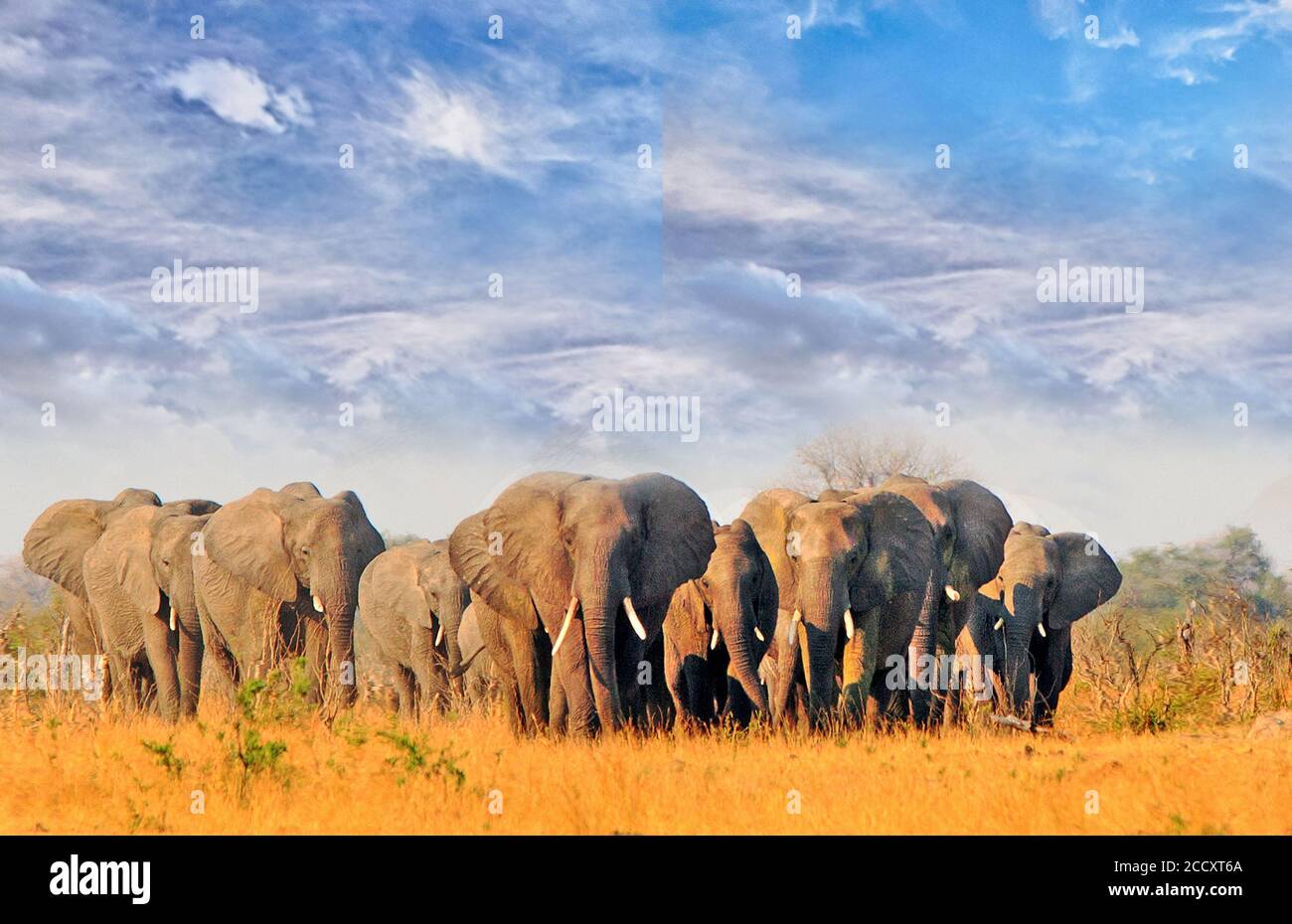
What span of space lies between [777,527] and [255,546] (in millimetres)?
7135

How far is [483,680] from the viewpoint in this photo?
2559 centimetres

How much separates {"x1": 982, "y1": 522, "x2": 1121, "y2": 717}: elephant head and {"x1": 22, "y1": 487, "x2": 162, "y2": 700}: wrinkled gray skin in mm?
13831

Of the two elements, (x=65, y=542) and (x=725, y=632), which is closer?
(x=725, y=632)

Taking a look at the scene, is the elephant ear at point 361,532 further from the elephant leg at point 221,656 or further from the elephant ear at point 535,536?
the elephant ear at point 535,536

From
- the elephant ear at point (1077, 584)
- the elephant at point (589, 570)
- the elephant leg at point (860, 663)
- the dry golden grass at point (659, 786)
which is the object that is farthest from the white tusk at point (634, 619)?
the elephant ear at point (1077, 584)

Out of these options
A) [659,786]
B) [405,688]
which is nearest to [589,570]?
[659,786]

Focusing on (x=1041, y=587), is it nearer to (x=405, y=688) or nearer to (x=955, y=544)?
(x=955, y=544)

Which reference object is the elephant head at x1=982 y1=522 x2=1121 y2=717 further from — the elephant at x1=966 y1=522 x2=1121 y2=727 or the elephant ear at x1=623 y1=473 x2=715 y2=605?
the elephant ear at x1=623 y1=473 x2=715 y2=605

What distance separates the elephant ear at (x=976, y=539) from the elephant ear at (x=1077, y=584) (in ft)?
11.1

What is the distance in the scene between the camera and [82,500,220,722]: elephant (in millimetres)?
24609

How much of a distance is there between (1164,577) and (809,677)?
3887cm

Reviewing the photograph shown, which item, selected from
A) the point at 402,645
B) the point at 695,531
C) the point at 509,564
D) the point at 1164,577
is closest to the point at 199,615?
the point at 402,645

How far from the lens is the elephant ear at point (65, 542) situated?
92.8 feet

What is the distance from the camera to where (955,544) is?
75.8ft
